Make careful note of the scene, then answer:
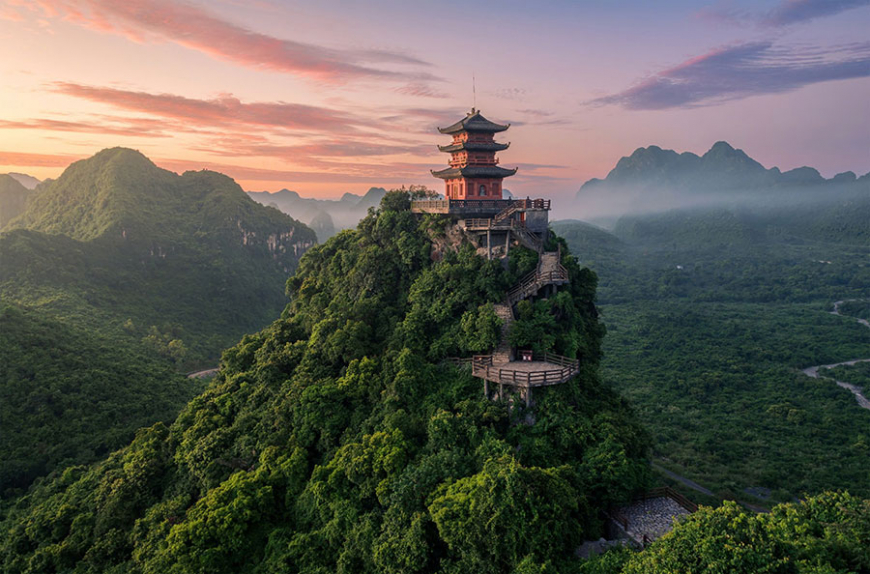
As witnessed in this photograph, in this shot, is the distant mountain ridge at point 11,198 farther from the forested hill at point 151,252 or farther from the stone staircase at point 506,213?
the stone staircase at point 506,213

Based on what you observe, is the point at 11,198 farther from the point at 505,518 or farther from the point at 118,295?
the point at 505,518

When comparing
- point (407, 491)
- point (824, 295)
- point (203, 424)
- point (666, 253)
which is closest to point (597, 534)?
point (407, 491)

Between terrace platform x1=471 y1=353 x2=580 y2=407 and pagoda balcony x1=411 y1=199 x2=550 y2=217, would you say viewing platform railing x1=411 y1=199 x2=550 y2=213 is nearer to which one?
pagoda balcony x1=411 y1=199 x2=550 y2=217

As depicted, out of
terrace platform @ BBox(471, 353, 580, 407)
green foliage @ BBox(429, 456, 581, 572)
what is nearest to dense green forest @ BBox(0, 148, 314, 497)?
terrace platform @ BBox(471, 353, 580, 407)

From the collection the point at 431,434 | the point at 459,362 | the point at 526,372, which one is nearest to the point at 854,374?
the point at 526,372

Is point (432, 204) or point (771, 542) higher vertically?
point (432, 204)

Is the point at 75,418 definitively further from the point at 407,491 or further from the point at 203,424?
the point at 407,491

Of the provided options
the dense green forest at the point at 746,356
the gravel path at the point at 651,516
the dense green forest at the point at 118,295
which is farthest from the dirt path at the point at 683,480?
the dense green forest at the point at 118,295
